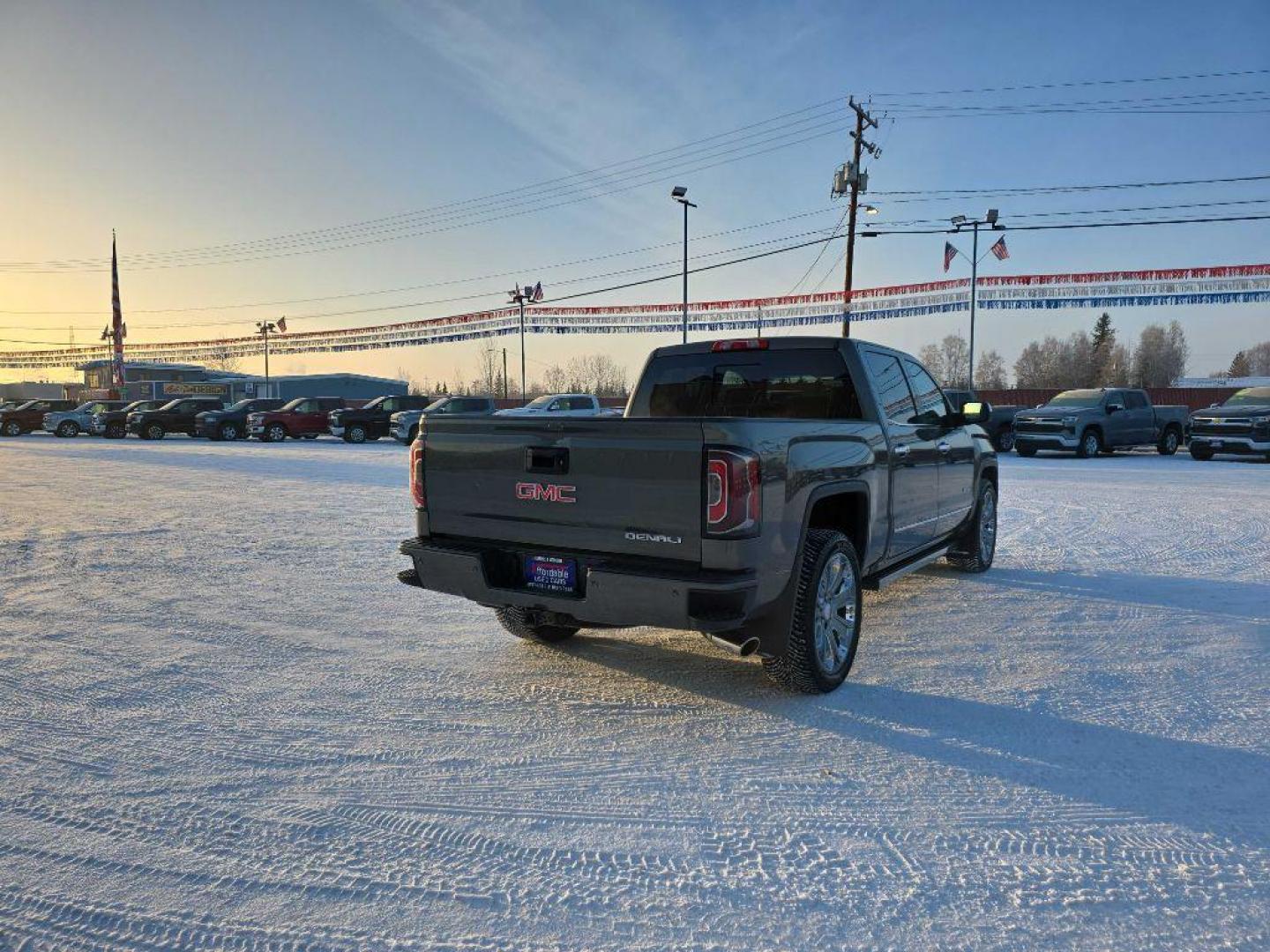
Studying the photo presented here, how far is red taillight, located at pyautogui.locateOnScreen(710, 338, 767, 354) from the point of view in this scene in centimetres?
544

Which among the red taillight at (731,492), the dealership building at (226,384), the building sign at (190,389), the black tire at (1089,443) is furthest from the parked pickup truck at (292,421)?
the building sign at (190,389)

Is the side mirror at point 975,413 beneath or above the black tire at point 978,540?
above

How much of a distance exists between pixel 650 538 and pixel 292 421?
30.4 meters

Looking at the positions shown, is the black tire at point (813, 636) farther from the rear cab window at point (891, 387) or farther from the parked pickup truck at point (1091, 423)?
the parked pickup truck at point (1091, 423)

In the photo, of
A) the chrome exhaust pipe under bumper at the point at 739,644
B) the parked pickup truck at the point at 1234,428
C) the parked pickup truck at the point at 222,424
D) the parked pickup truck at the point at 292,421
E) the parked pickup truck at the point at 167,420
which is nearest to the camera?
the chrome exhaust pipe under bumper at the point at 739,644

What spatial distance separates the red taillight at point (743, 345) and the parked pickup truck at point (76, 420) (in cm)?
3733

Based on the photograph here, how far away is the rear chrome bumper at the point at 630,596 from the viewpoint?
11.9ft

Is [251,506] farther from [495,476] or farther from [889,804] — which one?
[889,804]

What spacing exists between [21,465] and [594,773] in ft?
65.9

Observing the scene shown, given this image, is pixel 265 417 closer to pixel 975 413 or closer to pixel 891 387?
pixel 975 413

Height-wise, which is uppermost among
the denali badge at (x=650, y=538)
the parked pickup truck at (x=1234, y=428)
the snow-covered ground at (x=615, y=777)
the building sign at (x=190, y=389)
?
the building sign at (x=190, y=389)

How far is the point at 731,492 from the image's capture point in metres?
3.62

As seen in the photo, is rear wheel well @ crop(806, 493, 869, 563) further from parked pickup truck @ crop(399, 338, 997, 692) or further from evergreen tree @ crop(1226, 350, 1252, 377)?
evergreen tree @ crop(1226, 350, 1252, 377)

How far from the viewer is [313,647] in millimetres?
4953
